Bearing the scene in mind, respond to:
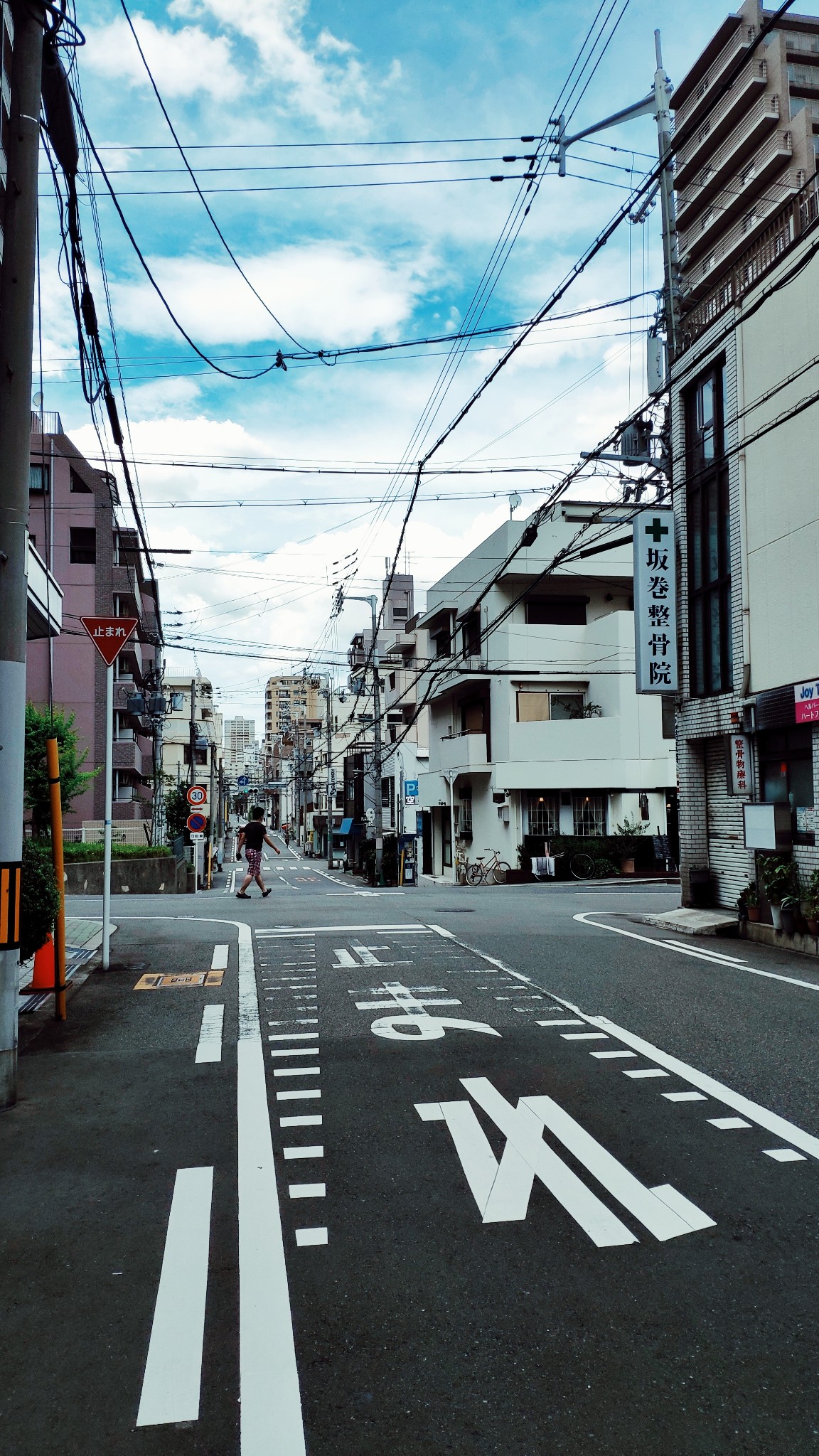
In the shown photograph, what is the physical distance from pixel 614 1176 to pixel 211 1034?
3929mm

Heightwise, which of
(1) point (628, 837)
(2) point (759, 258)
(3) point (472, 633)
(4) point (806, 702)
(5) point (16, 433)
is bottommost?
(1) point (628, 837)

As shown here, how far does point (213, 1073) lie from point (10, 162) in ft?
20.5

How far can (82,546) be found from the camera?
46188 mm

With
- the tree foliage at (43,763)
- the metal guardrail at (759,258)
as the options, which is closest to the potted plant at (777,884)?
the metal guardrail at (759,258)

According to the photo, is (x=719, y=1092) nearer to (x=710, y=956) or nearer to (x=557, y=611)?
(x=710, y=956)

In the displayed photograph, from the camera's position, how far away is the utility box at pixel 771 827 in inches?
535

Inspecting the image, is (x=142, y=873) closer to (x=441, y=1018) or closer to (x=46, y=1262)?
(x=441, y=1018)

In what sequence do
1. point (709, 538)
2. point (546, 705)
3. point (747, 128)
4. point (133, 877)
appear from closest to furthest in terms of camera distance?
point (709, 538), point (133, 877), point (546, 705), point (747, 128)

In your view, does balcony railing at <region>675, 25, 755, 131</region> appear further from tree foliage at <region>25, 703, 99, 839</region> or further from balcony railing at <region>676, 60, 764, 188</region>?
tree foliage at <region>25, 703, 99, 839</region>


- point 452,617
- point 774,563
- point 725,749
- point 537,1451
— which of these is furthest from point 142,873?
point 537,1451

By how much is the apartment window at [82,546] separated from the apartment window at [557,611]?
22148 millimetres

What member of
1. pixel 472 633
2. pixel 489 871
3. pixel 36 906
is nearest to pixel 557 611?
pixel 472 633

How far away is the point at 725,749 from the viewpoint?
54.2ft

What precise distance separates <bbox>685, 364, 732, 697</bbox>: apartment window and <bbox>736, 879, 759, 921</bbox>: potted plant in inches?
135
